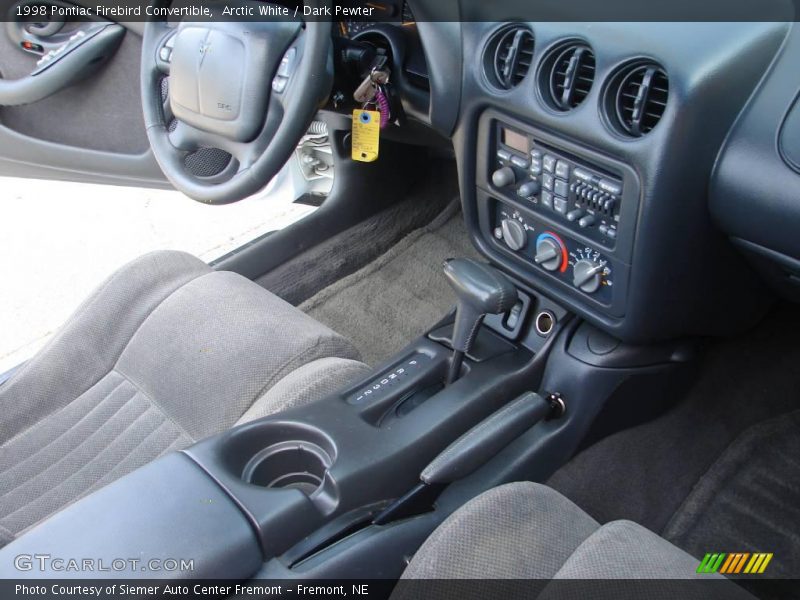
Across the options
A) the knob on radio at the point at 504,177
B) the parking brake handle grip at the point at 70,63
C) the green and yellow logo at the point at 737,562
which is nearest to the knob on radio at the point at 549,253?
the knob on radio at the point at 504,177

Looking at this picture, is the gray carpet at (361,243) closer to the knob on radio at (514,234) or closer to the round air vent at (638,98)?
the knob on radio at (514,234)

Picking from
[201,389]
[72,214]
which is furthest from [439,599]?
[72,214]

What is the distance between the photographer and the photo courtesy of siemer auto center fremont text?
0.87m

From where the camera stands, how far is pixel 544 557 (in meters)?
0.88

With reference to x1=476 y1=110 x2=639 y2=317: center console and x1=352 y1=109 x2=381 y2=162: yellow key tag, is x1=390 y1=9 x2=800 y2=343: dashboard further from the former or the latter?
x1=352 y1=109 x2=381 y2=162: yellow key tag

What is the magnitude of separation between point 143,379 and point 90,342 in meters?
0.12

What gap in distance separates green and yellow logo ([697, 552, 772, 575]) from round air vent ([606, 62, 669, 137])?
0.77 m

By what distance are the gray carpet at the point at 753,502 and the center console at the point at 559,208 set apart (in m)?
0.48

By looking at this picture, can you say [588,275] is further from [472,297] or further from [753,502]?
[753,502]

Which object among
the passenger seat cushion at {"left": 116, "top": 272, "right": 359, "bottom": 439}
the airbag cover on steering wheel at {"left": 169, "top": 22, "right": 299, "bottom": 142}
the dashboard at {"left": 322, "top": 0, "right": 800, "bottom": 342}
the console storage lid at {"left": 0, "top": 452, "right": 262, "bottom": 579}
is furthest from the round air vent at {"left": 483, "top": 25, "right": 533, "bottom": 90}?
the console storage lid at {"left": 0, "top": 452, "right": 262, "bottom": 579}

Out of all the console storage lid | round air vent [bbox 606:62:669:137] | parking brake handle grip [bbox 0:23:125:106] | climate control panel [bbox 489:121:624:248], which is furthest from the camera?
parking brake handle grip [bbox 0:23:125:106]

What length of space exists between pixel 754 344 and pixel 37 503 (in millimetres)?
1324

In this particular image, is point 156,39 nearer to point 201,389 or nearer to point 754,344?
point 201,389

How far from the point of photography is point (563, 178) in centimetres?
110
